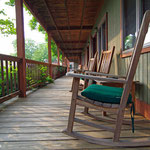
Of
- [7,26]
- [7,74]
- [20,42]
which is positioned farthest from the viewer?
[7,26]

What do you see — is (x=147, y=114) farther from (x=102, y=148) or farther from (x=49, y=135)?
(x=49, y=135)

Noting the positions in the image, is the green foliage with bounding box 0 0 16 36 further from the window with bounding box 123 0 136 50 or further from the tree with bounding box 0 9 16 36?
the window with bounding box 123 0 136 50

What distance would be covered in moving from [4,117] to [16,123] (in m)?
0.33

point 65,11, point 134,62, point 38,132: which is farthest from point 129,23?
point 65,11

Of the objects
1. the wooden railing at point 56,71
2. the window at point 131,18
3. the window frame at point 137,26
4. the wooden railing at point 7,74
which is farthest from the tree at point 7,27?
the window at point 131,18

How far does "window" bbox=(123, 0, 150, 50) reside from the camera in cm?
179

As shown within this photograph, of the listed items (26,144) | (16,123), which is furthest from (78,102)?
(16,123)

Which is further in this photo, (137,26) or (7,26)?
(7,26)

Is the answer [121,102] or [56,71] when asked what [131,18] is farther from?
[56,71]

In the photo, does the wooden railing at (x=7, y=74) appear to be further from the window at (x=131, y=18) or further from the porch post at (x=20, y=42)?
the window at (x=131, y=18)

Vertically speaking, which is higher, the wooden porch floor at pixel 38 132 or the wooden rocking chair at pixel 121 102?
the wooden rocking chair at pixel 121 102

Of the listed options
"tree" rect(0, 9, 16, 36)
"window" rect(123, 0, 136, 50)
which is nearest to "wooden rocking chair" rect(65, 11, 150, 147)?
"window" rect(123, 0, 136, 50)

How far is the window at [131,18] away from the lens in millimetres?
1795

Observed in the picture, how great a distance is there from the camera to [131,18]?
2.12 m
